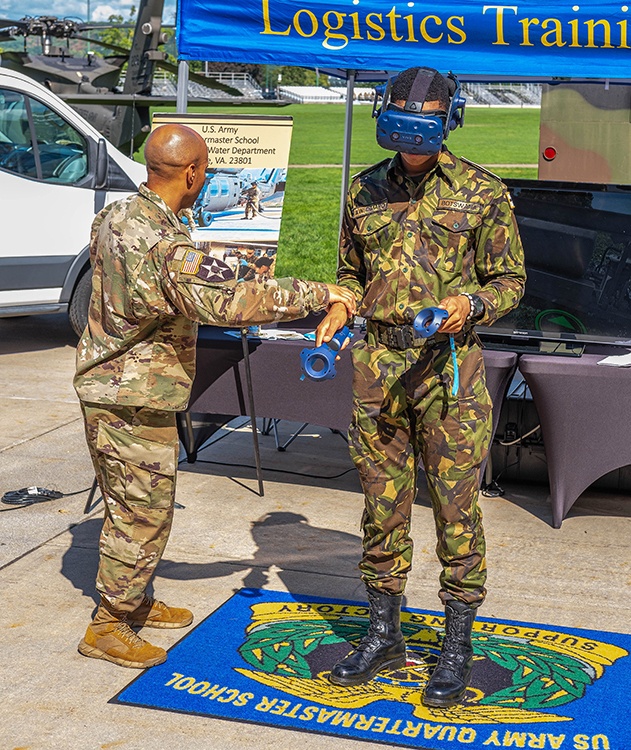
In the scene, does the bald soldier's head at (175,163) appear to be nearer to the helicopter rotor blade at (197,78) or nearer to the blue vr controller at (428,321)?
the blue vr controller at (428,321)

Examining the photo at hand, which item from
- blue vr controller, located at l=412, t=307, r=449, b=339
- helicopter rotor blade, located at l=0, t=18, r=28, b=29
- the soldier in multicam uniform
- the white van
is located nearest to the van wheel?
the white van

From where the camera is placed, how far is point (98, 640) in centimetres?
455

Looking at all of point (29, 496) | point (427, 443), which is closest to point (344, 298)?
point (427, 443)

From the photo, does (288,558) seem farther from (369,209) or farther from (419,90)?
(419,90)

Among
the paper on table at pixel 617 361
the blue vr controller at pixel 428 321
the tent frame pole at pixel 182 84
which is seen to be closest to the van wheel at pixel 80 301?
the tent frame pole at pixel 182 84

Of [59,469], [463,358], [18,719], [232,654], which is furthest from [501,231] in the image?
[59,469]

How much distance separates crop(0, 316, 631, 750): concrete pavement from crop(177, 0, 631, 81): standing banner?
2.54 metres

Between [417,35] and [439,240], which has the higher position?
[417,35]

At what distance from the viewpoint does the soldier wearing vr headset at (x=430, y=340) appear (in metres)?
4.06

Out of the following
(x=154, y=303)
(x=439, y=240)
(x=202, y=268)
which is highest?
(x=439, y=240)

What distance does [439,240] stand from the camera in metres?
4.07

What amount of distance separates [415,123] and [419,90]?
0.17 metres

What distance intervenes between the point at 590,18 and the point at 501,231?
2.96 meters

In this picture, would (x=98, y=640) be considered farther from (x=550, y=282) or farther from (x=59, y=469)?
(x=550, y=282)
